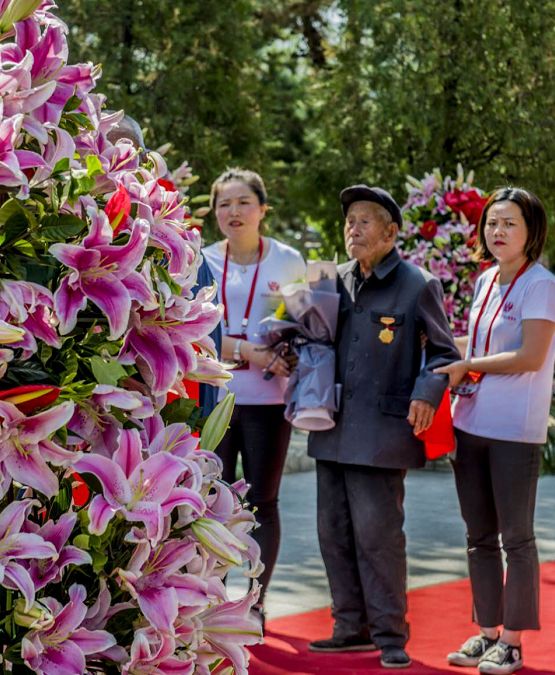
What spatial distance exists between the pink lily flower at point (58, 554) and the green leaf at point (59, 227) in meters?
0.38

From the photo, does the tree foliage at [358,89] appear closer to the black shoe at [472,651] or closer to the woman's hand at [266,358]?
the woman's hand at [266,358]

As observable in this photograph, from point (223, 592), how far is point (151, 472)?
10.2 inches

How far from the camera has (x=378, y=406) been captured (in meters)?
5.45

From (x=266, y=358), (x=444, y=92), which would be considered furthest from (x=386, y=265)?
(x=444, y=92)

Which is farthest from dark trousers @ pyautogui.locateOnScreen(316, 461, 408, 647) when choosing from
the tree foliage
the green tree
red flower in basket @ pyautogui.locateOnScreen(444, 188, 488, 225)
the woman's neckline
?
the green tree

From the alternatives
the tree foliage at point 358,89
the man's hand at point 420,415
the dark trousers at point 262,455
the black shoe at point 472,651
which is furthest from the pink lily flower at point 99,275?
the tree foliage at point 358,89

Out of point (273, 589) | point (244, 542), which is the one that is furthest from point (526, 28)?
point (244, 542)

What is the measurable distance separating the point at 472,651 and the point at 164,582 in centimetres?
378

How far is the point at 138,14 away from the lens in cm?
1276

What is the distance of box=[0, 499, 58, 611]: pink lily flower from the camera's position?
173 centimetres

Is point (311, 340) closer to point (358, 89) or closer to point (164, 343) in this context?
point (164, 343)

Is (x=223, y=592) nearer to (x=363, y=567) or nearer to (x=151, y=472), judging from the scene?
(x=151, y=472)

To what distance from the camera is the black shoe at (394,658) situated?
5.32m

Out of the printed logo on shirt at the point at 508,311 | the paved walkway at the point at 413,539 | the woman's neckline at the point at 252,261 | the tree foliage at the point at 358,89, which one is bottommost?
the paved walkway at the point at 413,539
